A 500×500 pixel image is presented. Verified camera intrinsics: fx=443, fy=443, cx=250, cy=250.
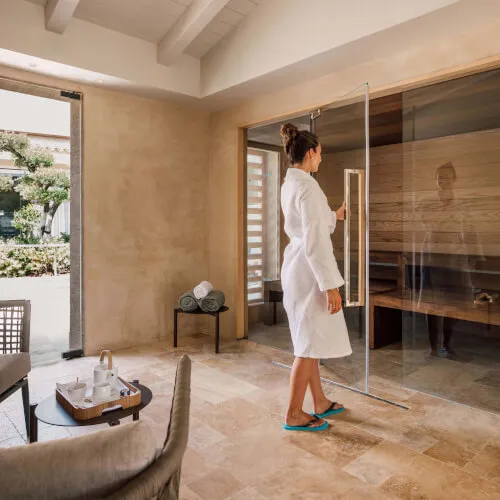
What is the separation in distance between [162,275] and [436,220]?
257cm

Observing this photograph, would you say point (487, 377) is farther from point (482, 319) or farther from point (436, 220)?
point (436, 220)

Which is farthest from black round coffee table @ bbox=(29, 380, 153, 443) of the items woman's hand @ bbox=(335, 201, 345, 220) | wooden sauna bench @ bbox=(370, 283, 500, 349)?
wooden sauna bench @ bbox=(370, 283, 500, 349)

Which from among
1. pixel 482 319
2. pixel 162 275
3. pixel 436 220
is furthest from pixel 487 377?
pixel 162 275

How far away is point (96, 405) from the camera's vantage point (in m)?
1.85

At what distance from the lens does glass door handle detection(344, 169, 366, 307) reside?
9.44 feet

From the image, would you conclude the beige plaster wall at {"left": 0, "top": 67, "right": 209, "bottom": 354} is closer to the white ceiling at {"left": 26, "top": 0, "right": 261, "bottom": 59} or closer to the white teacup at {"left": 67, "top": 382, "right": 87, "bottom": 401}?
the white ceiling at {"left": 26, "top": 0, "right": 261, "bottom": 59}

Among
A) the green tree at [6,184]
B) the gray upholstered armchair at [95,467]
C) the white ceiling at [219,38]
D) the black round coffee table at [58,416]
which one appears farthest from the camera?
the green tree at [6,184]

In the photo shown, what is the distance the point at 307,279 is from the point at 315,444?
2.78 ft

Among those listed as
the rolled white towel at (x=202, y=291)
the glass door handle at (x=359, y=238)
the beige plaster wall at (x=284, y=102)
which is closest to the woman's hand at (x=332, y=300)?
the glass door handle at (x=359, y=238)

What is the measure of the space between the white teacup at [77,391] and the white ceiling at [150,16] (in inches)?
110

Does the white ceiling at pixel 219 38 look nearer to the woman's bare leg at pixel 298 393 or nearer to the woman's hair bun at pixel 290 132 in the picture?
the woman's hair bun at pixel 290 132

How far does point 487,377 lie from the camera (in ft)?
10.1

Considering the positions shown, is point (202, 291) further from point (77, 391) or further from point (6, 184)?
point (77, 391)

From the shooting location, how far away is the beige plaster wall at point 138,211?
155 inches
